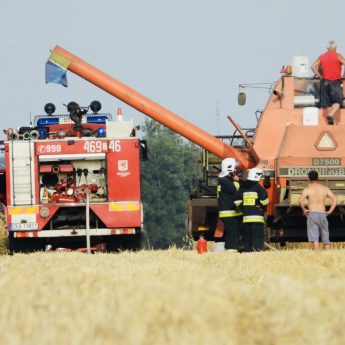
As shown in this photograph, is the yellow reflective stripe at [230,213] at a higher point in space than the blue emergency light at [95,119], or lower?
lower

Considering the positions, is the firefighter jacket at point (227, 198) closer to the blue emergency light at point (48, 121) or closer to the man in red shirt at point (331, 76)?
the man in red shirt at point (331, 76)

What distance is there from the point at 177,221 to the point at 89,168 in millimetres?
78618

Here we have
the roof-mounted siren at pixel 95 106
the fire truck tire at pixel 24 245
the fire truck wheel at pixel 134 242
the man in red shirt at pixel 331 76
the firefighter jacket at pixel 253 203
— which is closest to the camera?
the firefighter jacket at pixel 253 203

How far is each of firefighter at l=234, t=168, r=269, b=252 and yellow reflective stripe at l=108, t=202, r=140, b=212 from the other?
13.5ft

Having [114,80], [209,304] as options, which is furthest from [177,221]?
[209,304]

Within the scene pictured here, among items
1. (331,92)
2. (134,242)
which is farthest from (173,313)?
(134,242)

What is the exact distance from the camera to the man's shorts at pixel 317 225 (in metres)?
19.1

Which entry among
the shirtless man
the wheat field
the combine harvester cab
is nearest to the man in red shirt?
the combine harvester cab

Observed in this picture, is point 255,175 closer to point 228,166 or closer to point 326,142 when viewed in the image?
point 228,166

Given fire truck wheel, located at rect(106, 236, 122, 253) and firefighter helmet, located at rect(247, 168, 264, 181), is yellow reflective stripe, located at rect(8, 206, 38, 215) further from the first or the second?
firefighter helmet, located at rect(247, 168, 264, 181)

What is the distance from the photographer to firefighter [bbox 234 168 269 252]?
60.8 ft

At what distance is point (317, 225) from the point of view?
19.1 metres

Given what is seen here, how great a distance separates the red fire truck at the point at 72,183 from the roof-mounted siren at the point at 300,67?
10.5 feet

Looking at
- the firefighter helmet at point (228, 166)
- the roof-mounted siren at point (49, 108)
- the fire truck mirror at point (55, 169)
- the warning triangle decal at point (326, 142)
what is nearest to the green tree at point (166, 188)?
the roof-mounted siren at point (49, 108)
